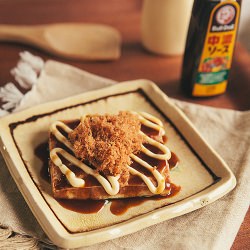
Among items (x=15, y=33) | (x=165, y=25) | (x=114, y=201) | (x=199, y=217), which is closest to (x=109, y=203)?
(x=114, y=201)

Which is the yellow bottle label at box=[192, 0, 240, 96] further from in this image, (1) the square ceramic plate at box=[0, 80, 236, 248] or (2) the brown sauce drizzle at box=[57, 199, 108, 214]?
(2) the brown sauce drizzle at box=[57, 199, 108, 214]

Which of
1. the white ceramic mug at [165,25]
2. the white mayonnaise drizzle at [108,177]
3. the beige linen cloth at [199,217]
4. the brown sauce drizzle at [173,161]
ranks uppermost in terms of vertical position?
the white ceramic mug at [165,25]

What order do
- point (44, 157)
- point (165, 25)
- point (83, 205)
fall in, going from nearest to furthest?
1. point (83, 205)
2. point (44, 157)
3. point (165, 25)

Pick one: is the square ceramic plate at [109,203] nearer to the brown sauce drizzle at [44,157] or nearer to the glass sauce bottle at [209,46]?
the brown sauce drizzle at [44,157]

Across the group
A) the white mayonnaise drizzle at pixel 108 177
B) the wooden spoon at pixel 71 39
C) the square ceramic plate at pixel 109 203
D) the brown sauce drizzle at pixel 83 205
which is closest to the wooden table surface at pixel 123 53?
the wooden spoon at pixel 71 39

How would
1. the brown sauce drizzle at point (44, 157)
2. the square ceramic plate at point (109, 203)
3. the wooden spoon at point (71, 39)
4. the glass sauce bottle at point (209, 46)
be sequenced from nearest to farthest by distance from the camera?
the square ceramic plate at point (109, 203), the brown sauce drizzle at point (44, 157), the glass sauce bottle at point (209, 46), the wooden spoon at point (71, 39)

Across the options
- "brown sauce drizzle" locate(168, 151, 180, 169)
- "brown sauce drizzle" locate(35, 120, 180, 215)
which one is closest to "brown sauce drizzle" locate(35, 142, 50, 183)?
"brown sauce drizzle" locate(35, 120, 180, 215)

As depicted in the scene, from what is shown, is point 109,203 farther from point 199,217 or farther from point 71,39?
point 71,39

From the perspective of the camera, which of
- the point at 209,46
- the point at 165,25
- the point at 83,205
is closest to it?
the point at 83,205
